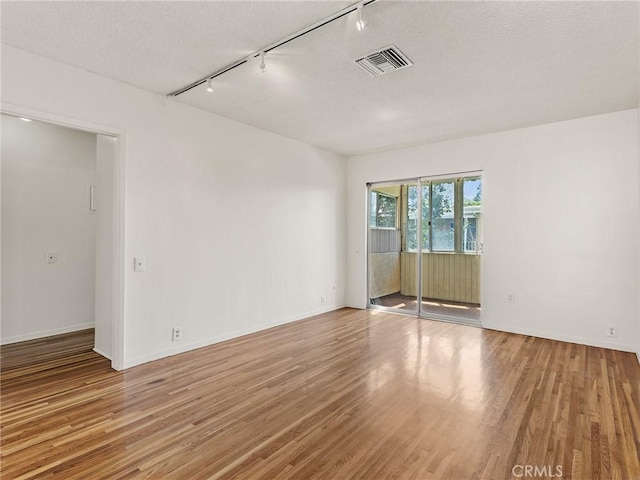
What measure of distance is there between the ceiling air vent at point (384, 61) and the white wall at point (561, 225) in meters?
2.68

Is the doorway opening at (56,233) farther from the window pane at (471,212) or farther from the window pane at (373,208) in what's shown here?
the window pane at (471,212)

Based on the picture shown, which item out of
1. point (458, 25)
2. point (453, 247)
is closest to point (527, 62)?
point (458, 25)

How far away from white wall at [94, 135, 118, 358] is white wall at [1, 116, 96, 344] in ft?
3.58

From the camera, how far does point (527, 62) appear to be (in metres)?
2.86

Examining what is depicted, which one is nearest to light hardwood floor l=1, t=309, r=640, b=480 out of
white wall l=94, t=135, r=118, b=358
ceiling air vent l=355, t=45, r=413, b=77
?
white wall l=94, t=135, r=118, b=358

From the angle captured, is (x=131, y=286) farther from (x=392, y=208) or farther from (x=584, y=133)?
(x=584, y=133)

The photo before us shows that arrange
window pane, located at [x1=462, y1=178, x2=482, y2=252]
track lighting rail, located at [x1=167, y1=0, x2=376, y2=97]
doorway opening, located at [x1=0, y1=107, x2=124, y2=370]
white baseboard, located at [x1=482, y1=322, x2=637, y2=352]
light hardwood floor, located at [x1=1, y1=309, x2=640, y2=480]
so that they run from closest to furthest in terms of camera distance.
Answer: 1. light hardwood floor, located at [x1=1, y1=309, x2=640, y2=480]
2. track lighting rail, located at [x1=167, y1=0, x2=376, y2=97]
3. doorway opening, located at [x1=0, y1=107, x2=124, y2=370]
4. white baseboard, located at [x1=482, y1=322, x2=637, y2=352]
5. window pane, located at [x1=462, y1=178, x2=482, y2=252]

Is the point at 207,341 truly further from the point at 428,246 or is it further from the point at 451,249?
the point at 451,249

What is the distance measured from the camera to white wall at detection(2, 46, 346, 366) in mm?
3189

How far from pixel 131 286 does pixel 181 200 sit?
1.05 metres

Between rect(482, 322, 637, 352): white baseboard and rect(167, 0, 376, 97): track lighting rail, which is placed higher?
rect(167, 0, 376, 97): track lighting rail

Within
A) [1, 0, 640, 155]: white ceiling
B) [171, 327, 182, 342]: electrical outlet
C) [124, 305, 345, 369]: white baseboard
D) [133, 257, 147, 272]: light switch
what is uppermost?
[1, 0, 640, 155]: white ceiling

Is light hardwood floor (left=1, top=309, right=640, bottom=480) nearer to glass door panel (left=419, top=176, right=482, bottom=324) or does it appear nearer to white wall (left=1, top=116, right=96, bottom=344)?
white wall (left=1, top=116, right=96, bottom=344)

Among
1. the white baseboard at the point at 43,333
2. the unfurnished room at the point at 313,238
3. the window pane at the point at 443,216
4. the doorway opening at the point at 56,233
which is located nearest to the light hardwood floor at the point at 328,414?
the unfurnished room at the point at 313,238
